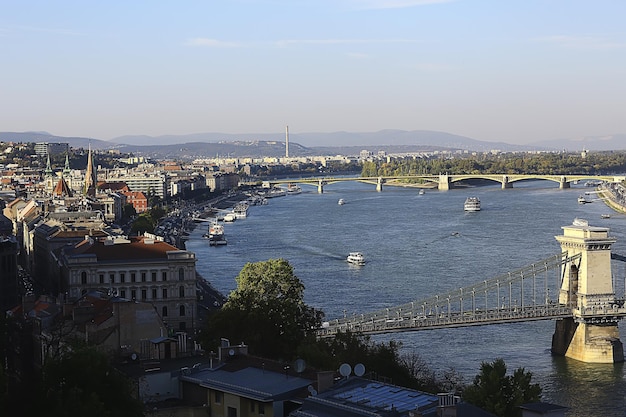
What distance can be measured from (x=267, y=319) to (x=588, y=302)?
21.7ft

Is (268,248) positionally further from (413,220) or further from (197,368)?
(197,368)

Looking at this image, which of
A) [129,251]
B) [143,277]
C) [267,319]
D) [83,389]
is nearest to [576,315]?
[267,319]

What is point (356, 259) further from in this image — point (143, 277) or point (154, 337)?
point (154, 337)

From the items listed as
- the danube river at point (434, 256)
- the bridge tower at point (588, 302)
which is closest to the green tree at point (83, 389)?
the danube river at point (434, 256)

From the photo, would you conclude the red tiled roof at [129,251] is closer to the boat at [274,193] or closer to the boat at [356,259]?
the boat at [356,259]

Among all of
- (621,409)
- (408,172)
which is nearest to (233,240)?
(621,409)

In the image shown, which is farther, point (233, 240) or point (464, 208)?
point (464, 208)

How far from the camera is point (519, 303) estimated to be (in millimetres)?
21922

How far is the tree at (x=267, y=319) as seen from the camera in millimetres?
13812

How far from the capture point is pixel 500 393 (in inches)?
446

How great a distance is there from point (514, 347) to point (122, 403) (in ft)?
37.0

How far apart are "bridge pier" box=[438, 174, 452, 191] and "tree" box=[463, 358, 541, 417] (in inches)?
2721

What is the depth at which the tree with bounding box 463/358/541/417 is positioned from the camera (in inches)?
436

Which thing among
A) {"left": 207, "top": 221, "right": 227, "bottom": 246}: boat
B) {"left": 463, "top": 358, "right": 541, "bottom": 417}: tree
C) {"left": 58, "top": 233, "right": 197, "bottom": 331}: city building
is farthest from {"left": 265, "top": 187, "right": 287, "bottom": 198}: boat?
{"left": 463, "top": 358, "right": 541, "bottom": 417}: tree
